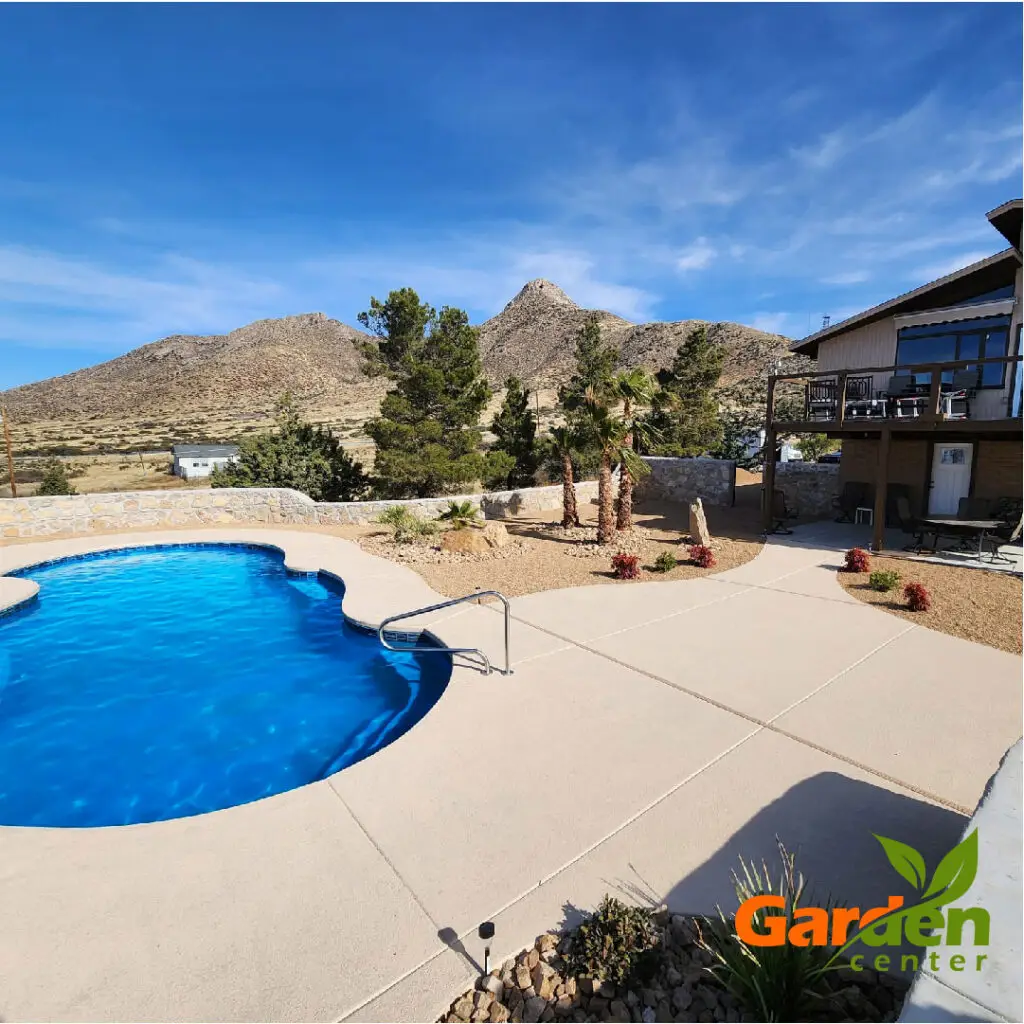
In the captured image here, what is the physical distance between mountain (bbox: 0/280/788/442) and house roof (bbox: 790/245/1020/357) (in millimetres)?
48228

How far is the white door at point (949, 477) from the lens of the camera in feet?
49.7

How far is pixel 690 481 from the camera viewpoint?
21.6 meters

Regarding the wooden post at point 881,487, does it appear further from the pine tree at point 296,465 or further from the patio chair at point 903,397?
the pine tree at point 296,465

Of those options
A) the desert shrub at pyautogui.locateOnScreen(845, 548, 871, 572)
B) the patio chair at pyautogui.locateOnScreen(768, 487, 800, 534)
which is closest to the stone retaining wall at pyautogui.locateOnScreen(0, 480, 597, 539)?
the patio chair at pyautogui.locateOnScreen(768, 487, 800, 534)

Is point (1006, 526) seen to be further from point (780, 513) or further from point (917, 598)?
point (780, 513)

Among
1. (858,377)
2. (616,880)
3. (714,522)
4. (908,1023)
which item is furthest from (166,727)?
(858,377)

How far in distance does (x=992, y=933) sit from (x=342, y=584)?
38.4ft

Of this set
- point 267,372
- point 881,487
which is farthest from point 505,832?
point 267,372

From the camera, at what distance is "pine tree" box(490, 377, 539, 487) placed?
22.8 metres

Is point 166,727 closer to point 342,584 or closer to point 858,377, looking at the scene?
point 342,584

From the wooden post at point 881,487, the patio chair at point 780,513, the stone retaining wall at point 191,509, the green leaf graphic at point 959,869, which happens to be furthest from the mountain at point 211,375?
the green leaf graphic at point 959,869

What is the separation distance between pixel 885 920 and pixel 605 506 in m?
10.9

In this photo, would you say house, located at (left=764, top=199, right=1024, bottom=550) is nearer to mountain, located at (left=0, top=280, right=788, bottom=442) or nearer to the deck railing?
the deck railing

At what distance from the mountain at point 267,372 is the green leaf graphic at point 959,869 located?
205ft
